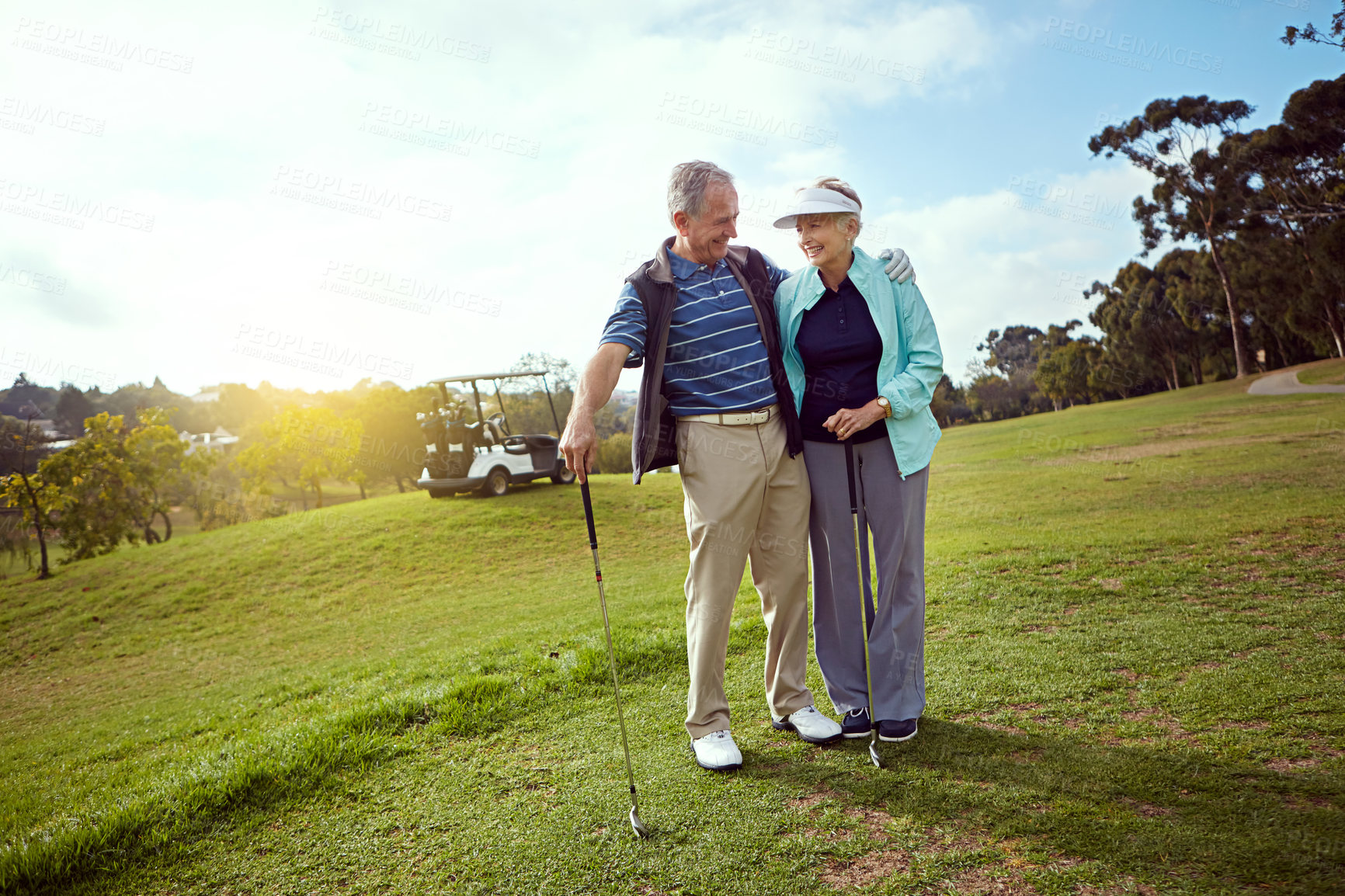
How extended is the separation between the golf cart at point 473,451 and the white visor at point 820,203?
1525 centimetres

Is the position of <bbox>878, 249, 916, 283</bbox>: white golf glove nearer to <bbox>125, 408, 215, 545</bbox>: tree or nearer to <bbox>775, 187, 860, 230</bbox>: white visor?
<bbox>775, 187, 860, 230</bbox>: white visor

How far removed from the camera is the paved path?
1090 inches

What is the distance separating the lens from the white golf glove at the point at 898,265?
10.9 feet

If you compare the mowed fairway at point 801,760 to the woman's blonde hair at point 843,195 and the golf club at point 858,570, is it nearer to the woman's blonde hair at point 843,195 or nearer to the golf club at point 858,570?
the golf club at point 858,570

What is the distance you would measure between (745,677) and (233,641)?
10475 mm

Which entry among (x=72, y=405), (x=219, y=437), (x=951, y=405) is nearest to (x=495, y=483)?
(x=72, y=405)

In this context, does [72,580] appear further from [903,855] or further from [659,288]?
[903,855]

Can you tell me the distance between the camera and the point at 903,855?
239 cm

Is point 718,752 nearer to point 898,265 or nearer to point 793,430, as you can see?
point 793,430

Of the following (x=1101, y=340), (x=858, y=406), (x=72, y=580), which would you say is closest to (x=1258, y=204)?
(x=1101, y=340)

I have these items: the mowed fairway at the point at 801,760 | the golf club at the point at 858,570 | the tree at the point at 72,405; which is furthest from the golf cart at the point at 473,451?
the tree at the point at 72,405

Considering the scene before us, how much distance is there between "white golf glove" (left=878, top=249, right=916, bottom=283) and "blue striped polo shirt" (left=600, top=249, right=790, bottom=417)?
62cm

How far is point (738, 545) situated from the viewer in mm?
3297

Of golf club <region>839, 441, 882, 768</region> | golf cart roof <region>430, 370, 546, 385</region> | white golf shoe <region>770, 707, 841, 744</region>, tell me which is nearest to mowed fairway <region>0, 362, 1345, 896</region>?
white golf shoe <region>770, 707, 841, 744</region>
